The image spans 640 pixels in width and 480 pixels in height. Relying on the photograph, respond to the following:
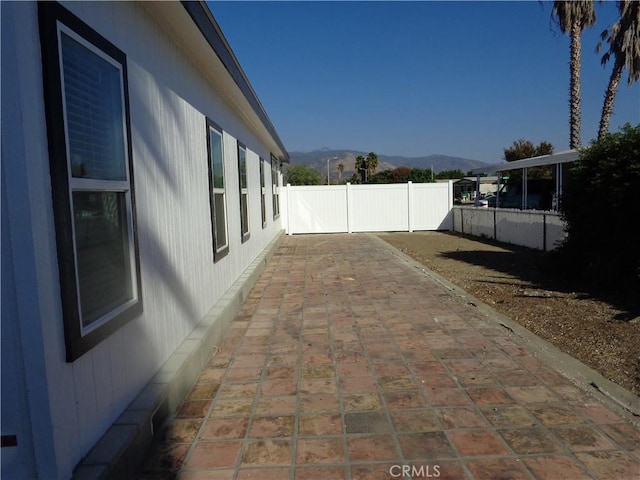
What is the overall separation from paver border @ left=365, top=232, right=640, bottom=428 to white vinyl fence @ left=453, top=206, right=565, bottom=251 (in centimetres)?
472

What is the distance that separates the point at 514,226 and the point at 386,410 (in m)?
11.3

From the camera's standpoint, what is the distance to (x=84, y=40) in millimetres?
2408

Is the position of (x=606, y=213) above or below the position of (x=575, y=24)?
below

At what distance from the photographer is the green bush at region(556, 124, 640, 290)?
6.58m

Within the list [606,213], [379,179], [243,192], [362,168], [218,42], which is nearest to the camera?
[218,42]

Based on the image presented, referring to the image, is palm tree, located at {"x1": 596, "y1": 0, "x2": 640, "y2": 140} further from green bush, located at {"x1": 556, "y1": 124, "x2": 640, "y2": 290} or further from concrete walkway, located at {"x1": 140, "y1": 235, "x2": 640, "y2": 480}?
concrete walkway, located at {"x1": 140, "y1": 235, "x2": 640, "y2": 480}

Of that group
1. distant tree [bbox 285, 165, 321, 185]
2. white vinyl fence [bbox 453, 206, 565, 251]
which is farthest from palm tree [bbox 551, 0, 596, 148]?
distant tree [bbox 285, 165, 321, 185]

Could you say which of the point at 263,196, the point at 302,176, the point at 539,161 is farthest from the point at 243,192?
the point at 302,176

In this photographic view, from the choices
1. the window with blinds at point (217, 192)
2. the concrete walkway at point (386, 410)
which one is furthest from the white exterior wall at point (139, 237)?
the concrete walkway at point (386, 410)

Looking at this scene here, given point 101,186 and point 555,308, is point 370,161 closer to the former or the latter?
point 555,308

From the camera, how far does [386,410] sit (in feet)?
11.0

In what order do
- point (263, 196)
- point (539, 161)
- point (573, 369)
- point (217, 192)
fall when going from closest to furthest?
point (573, 369), point (217, 192), point (263, 196), point (539, 161)

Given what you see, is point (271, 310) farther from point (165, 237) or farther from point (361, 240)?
point (361, 240)

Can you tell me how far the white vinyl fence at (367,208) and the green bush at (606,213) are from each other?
1075 cm
